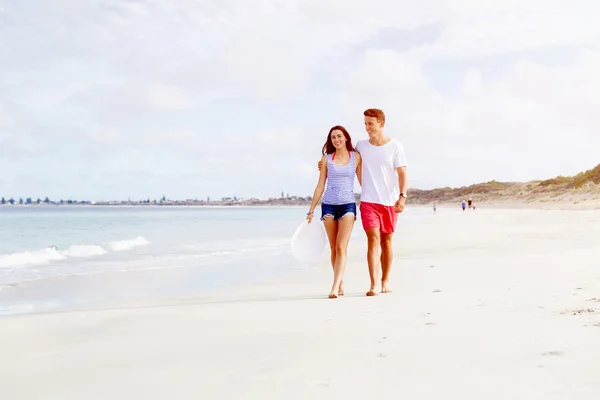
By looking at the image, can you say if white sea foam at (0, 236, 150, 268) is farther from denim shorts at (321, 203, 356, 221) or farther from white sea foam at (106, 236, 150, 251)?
denim shorts at (321, 203, 356, 221)

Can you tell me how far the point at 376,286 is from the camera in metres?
6.31

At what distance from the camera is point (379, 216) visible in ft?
20.5

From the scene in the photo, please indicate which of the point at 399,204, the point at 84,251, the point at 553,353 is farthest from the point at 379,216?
the point at 84,251

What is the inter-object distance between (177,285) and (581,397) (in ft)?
22.9

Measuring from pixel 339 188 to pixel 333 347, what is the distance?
2.56 m

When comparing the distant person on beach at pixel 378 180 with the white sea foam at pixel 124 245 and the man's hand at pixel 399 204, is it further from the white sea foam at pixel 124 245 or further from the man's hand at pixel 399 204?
the white sea foam at pixel 124 245

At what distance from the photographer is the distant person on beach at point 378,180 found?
6.15 m

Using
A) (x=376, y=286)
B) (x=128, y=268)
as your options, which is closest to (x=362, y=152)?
(x=376, y=286)

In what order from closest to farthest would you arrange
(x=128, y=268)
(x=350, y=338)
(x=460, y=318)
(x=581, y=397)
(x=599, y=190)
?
(x=581, y=397), (x=350, y=338), (x=460, y=318), (x=128, y=268), (x=599, y=190)

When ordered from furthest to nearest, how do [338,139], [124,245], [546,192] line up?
[546,192], [124,245], [338,139]

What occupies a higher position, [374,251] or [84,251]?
[374,251]

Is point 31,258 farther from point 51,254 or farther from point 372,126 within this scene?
point 372,126

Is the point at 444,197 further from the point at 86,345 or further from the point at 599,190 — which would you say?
the point at 86,345

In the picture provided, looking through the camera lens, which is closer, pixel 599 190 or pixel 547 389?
pixel 547 389
